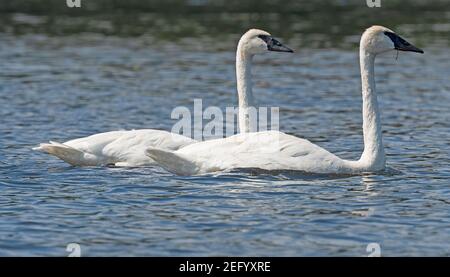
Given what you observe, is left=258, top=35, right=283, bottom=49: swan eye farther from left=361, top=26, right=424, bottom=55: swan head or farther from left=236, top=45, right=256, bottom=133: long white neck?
left=361, top=26, right=424, bottom=55: swan head

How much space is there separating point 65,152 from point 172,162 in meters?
1.66

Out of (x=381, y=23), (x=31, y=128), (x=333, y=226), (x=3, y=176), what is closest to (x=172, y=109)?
(x=31, y=128)

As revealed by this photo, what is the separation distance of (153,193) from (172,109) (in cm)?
751

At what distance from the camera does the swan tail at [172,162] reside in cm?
1317

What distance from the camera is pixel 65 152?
46.9ft

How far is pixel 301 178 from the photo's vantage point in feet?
44.2

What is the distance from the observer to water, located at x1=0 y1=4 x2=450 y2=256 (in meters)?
10.9

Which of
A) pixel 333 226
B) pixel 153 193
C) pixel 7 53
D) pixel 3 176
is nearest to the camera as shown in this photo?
pixel 333 226

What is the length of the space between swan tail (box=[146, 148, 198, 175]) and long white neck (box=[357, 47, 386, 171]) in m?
2.09

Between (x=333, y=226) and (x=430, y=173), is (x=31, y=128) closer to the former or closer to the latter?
(x=430, y=173)

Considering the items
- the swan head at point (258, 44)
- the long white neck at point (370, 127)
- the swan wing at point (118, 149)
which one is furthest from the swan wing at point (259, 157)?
the swan head at point (258, 44)
